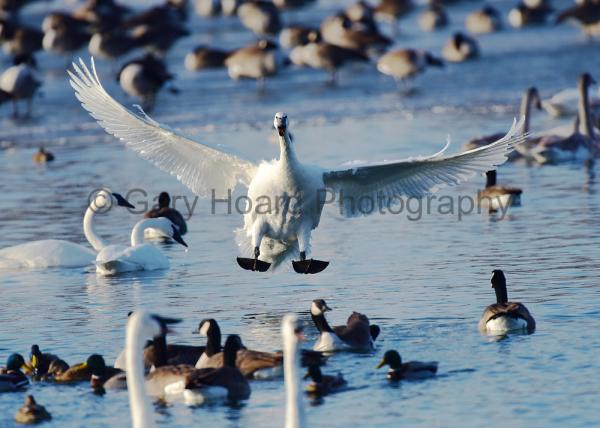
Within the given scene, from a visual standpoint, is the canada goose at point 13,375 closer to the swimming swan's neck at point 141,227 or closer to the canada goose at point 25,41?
the swimming swan's neck at point 141,227

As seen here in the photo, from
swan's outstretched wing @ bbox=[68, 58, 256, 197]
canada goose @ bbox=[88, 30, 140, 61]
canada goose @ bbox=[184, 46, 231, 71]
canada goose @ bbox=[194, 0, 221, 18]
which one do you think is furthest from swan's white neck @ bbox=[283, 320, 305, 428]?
canada goose @ bbox=[194, 0, 221, 18]

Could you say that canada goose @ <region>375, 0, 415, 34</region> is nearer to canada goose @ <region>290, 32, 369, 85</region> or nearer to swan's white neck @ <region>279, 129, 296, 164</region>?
canada goose @ <region>290, 32, 369, 85</region>

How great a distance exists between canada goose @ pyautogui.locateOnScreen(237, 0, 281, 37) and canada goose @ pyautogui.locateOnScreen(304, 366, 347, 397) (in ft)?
118

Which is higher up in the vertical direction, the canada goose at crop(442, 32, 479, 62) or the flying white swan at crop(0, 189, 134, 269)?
the canada goose at crop(442, 32, 479, 62)

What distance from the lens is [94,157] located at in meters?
23.5

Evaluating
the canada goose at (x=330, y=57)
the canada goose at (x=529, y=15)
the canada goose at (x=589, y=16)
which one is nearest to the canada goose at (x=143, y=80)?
the canada goose at (x=330, y=57)

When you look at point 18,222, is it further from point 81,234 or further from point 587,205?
point 587,205

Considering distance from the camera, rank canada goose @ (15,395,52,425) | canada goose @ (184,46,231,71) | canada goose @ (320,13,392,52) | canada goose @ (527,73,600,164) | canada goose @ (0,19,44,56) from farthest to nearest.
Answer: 1. canada goose @ (0,19,44,56)
2. canada goose @ (320,13,392,52)
3. canada goose @ (184,46,231,71)
4. canada goose @ (527,73,600,164)
5. canada goose @ (15,395,52,425)

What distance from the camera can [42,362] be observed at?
33.4ft

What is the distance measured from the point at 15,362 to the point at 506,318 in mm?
Answer: 3556

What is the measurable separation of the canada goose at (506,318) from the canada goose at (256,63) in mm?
23020

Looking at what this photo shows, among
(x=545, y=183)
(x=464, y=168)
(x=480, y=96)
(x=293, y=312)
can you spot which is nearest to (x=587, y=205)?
(x=545, y=183)

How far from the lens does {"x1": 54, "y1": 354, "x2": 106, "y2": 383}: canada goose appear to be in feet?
32.1

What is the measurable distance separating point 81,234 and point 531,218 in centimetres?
514
